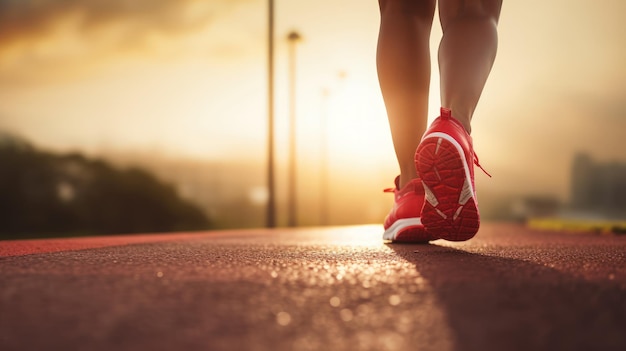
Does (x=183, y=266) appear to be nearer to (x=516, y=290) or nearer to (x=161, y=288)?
(x=161, y=288)

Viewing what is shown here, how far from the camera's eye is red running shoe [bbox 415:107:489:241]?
2.02 meters

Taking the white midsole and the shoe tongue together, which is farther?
the white midsole

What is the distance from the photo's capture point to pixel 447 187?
6.64 ft

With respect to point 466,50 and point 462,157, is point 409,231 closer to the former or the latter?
point 462,157

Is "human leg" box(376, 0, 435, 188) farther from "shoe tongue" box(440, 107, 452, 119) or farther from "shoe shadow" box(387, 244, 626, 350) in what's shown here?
"shoe shadow" box(387, 244, 626, 350)

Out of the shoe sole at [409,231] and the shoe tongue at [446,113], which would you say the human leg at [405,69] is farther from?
the shoe tongue at [446,113]

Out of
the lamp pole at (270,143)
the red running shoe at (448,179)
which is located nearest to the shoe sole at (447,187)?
the red running shoe at (448,179)

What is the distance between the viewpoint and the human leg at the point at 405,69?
2682 millimetres

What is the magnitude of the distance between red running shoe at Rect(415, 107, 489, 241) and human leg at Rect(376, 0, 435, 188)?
562 millimetres

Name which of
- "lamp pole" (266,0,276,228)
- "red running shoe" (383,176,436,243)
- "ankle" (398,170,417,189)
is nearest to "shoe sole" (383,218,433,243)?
"red running shoe" (383,176,436,243)

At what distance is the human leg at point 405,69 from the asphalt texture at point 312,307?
1.16m

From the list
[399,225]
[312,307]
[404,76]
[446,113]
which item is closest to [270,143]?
[404,76]

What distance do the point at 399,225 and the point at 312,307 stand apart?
5.12 ft

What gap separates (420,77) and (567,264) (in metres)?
1.26
